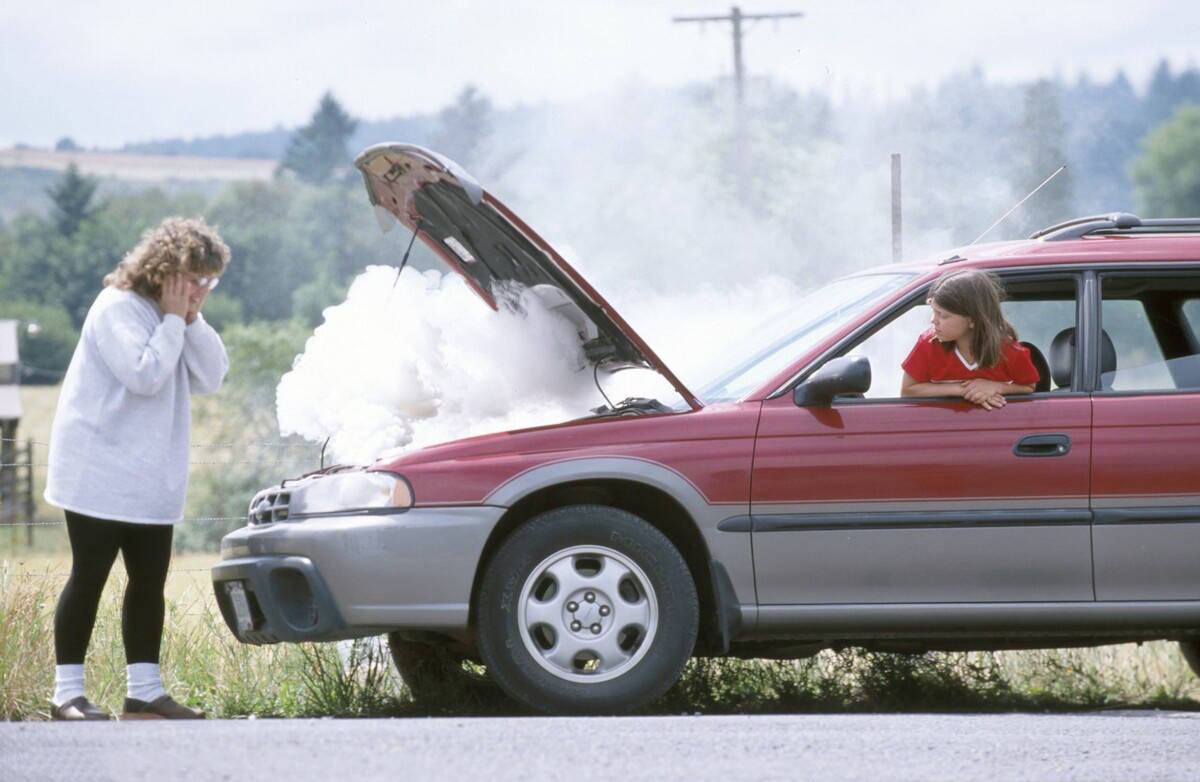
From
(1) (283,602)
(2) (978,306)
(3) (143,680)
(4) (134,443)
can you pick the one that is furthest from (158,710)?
(2) (978,306)

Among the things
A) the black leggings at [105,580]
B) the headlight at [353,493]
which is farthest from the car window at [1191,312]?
the black leggings at [105,580]

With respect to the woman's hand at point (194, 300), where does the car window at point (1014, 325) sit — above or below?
below

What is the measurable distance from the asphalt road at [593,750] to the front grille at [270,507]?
994 millimetres

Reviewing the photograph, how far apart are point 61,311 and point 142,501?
110 metres

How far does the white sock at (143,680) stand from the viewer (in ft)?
22.7

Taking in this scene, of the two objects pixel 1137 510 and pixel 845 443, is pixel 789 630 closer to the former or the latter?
pixel 845 443

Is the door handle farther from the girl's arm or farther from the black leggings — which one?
the black leggings

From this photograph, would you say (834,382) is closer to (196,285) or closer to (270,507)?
(270,507)

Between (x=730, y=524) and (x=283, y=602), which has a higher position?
(x=730, y=524)

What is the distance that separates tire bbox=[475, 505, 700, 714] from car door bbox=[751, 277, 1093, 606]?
0.35 metres

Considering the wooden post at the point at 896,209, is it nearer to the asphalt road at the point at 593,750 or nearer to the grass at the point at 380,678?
the grass at the point at 380,678

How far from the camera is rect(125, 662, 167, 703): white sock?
6.91m

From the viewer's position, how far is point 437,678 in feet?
24.6

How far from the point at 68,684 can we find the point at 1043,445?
11.5 feet
